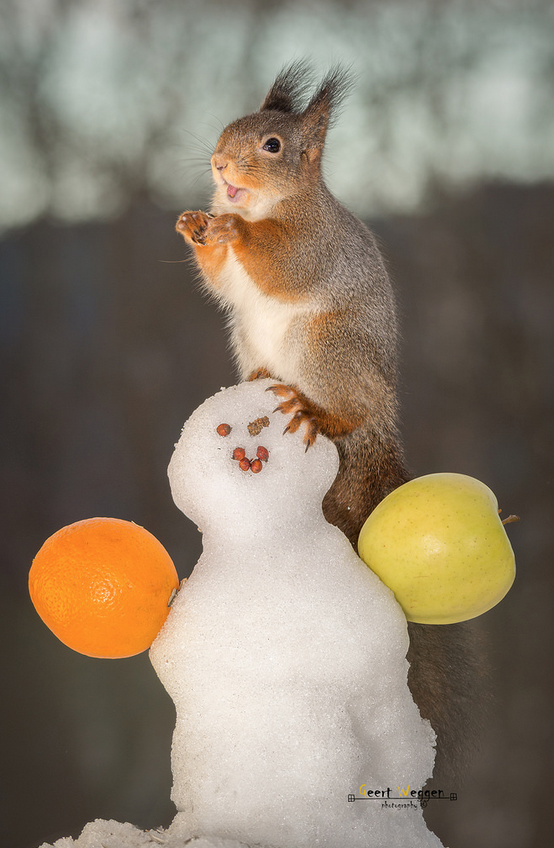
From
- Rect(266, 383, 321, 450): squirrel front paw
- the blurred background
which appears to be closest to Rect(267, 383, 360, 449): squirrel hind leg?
Rect(266, 383, 321, 450): squirrel front paw

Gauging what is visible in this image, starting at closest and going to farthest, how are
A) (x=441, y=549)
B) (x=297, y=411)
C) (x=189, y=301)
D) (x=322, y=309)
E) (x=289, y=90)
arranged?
(x=441, y=549) → (x=297, y=411) → (x=322, y=309) → (x=289, y=90) → (x=189, y=301)

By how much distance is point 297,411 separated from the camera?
0.90 meters

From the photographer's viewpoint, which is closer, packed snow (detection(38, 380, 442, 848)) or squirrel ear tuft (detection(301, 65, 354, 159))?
packed snow (detection(38, 380, 442, 848))

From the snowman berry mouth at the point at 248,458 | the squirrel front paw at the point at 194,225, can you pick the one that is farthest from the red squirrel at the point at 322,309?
the snowman berry mouth at the point at 248,458

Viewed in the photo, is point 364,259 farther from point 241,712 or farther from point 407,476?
point 241,712

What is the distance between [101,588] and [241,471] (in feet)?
0.56

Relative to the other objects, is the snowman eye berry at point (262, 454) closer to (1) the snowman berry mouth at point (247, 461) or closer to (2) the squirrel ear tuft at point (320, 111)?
(1) the snowman berry mouth at point (247, 461)

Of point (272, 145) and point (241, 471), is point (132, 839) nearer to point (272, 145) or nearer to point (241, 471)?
point (241, 471)

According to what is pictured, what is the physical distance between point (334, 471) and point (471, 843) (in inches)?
65.7

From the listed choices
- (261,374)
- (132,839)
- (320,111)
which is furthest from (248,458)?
(320,111)

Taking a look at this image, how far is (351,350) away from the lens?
102cm

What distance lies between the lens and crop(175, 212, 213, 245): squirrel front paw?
967mm

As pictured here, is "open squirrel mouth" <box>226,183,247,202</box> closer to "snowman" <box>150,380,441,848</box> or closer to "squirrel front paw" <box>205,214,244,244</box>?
"squirrel front paw" <box>205,214,244,244</box>

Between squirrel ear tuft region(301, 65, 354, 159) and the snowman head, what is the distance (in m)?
0.44
